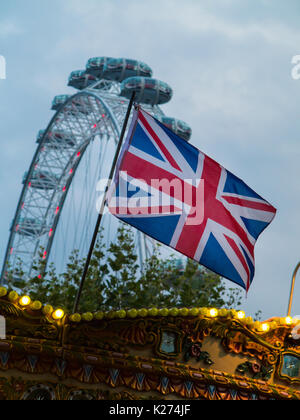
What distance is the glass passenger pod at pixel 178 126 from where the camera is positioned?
48781 mm

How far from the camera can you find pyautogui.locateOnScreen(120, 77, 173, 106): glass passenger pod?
149 feet

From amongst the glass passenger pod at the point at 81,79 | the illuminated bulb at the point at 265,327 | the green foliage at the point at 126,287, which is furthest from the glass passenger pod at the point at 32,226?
the illuminated bulb at the point at 265,327

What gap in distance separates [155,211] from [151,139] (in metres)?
1.40

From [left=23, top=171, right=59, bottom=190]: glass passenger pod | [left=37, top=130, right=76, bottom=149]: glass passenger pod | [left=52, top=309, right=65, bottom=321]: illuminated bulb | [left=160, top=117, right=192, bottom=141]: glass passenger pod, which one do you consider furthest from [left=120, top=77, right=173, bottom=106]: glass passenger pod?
[left=52, top=309, right=65, bottom=321]: illuminated bulb

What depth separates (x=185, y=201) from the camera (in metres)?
13.4

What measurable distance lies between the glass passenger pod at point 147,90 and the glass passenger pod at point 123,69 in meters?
5.45

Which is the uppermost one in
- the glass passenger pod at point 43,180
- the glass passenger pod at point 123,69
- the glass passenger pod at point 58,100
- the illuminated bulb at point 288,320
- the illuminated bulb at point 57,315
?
the glass passenger pod at point 58,100

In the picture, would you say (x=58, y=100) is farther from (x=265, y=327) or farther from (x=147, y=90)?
(x=265, y=327)

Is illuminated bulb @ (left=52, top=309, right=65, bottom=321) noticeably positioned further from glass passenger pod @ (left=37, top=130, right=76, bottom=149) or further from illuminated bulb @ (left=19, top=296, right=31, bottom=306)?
glass passenger pod @ (left=37, top=130, right=76, bottom=149)

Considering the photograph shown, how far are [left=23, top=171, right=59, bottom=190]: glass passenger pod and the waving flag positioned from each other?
151 feet

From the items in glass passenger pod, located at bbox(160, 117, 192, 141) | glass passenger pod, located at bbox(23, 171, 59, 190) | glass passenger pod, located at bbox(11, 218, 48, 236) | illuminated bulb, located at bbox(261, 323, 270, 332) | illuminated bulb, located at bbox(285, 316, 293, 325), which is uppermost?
glass passenger pod, located at bbox(160, 117, 192, 141)

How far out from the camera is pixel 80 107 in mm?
53594

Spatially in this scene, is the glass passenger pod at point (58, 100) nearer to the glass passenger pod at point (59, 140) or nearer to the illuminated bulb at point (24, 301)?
the glass passenger pod at point (59, 140)
